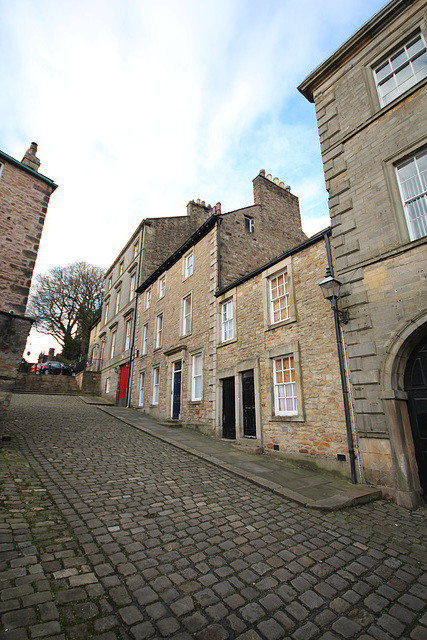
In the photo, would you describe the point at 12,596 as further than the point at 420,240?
No

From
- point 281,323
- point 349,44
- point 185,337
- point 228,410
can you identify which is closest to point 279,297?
point 281,323

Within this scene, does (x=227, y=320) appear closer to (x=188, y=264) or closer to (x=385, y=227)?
(x=188, y=264)

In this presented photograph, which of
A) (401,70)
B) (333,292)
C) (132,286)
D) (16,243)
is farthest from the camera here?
(132,286)

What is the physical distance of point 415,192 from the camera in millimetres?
6758

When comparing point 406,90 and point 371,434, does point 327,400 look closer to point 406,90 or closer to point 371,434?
point 371,434

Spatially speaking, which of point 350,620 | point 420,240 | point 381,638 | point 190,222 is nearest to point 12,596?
point 350,620

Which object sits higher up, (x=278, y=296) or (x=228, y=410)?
(x=278, y=296)

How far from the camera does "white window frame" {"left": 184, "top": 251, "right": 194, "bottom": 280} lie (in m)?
15.9

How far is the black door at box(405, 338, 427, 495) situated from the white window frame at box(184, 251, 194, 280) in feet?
36.9

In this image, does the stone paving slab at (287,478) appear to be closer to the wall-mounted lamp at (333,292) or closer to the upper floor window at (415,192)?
the wall-mounted lamp at (333,292)

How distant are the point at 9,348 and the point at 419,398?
9.64m

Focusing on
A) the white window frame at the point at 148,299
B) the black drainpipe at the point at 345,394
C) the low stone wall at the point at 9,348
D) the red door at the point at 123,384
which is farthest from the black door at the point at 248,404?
the red door at the point at 123,384

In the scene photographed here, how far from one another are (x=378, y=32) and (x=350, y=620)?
481 inches

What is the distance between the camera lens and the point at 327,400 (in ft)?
24.9
